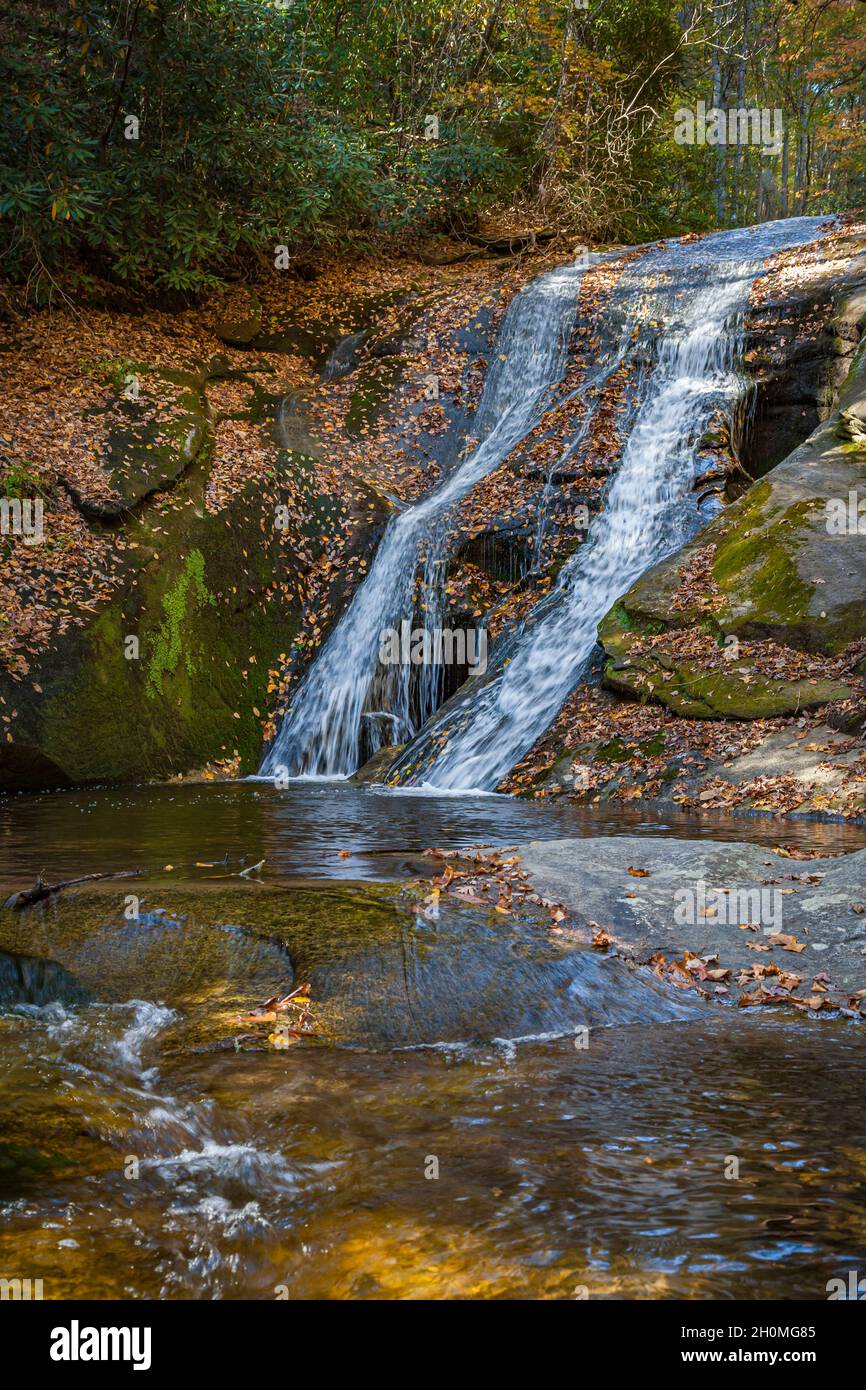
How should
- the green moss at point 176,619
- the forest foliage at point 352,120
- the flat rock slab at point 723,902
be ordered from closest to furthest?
the flat rock slab at point 723,902 < the green moss at point 176,619 < the forest foliage at point 352,120

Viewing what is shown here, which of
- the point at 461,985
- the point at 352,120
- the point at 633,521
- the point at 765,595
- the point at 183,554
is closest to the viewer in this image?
the point at 461,985

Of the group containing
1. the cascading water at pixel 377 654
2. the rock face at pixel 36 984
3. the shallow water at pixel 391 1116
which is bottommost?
the shallow water at pixel 391 1116

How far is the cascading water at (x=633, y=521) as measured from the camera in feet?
35.8

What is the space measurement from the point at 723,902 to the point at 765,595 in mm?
5718

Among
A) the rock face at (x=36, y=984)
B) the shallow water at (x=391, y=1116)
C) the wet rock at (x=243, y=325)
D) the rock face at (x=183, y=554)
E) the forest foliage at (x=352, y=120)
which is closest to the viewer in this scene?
the shallow water at (x=391, y=1116)

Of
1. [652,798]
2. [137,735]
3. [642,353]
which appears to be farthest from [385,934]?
[642,353]

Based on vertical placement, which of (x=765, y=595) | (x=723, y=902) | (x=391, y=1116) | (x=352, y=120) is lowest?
(x=391, y=1116)

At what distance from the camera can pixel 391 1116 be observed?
3.45 meters

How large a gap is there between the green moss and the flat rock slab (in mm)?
6969

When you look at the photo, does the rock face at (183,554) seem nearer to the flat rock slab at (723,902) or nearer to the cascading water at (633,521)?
the cascading water at (633,521)

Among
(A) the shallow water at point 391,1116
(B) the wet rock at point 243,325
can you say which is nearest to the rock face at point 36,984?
(A) the shallow water at point 391,1116

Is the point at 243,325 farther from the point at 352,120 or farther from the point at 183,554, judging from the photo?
the point at 352,120

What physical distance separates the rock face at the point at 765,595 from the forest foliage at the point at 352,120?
614cm

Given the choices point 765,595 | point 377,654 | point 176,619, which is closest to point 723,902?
point 765,595
